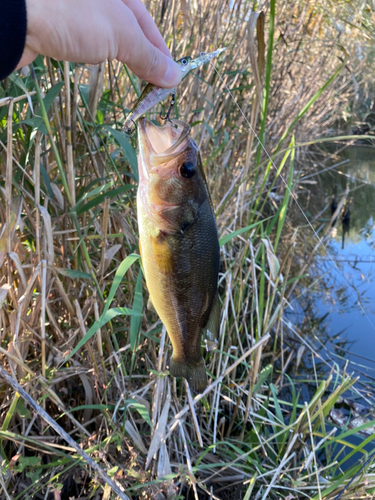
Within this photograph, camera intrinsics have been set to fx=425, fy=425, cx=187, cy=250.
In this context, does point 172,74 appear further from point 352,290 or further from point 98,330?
point 352,290

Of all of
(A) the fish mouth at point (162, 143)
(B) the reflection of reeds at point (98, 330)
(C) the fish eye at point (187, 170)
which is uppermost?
(A) the fish mouth at point (162, 143)

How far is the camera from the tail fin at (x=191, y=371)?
152 centimetres

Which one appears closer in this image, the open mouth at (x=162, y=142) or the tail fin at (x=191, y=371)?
the open mouth at (x=162, y=142)

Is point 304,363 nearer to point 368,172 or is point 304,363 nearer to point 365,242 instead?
point 365,242

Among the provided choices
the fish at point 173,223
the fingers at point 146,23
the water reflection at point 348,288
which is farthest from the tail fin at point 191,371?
the water reflection at point 348,288

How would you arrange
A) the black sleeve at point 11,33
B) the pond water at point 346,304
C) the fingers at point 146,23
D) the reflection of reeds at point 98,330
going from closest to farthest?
the black sleeve at point 11,33, the fingers at point 146,23, the reflection of reeds at point 98,330, the pond water at point 346,304

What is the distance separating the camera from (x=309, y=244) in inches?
243

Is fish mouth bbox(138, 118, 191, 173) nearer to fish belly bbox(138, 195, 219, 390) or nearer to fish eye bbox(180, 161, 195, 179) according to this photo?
fish eye bbox(180, 161, 195, 179)

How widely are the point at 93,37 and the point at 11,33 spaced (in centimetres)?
22

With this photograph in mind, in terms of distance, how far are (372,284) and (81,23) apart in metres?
4.78

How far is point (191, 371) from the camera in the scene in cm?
153

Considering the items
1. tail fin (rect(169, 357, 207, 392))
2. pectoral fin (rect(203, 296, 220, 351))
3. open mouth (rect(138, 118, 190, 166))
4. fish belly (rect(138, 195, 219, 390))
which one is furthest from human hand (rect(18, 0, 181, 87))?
tail fin (rect(169, 357, 207, 392))

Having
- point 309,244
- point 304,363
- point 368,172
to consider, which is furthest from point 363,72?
point 304,363

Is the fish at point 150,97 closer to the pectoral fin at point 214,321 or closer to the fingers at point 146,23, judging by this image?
the fingers at point 146,23
